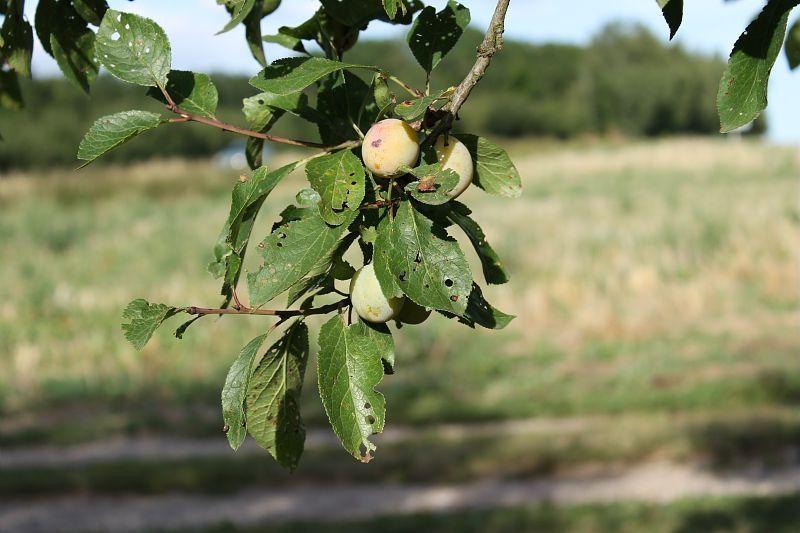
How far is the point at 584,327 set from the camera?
307 inches

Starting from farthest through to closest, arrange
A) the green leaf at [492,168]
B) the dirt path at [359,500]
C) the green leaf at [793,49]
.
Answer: the dirt path at [359,500]
the green leaf at [793,49]
the green leaf at [492,168]

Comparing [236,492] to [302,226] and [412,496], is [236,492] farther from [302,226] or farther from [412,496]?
[302,226]

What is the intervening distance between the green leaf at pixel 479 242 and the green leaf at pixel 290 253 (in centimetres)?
16

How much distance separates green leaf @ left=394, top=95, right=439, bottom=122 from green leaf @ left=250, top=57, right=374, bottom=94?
0.26ft

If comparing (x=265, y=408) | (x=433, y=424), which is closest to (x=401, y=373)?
(x=433, y=424)

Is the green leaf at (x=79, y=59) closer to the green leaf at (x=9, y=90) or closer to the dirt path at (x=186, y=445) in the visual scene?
the green leaf at (x=9, y=90)

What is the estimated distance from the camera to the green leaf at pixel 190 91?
3.93 feet

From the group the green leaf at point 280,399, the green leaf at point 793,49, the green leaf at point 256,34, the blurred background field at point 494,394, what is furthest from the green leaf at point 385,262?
the green leaf at point 793,49

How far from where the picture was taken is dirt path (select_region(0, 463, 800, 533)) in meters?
5.00

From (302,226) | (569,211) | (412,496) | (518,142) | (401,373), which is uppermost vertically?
(302,226)

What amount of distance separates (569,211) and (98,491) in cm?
1046

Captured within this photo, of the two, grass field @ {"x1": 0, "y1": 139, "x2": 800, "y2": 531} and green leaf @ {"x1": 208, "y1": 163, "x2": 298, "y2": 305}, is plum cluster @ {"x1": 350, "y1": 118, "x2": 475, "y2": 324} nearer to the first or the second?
green leaf @ {"x1": 208, "y1": 163, "x2": 298, "y2": 305}

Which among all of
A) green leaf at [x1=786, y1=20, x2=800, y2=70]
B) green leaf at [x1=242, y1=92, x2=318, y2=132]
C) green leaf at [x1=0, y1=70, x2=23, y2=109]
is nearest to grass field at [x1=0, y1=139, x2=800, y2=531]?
green leaf at [x1=0, y1=70, x2=23, y2=109]

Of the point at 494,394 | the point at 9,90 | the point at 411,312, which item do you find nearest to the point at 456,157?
the point at 411,312
